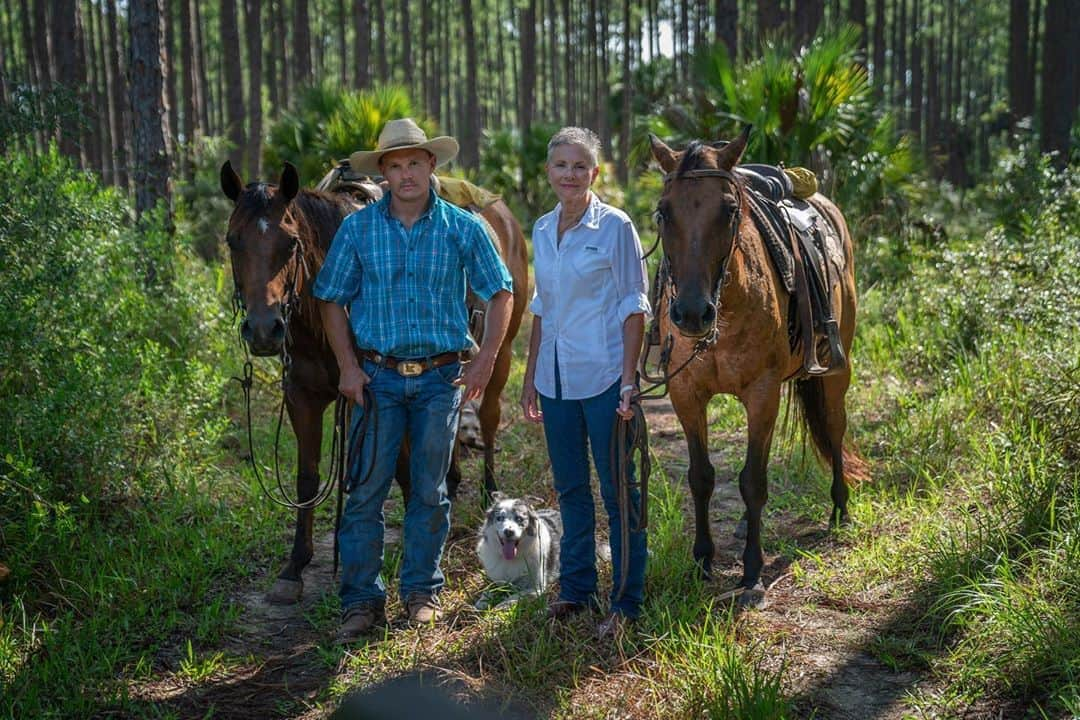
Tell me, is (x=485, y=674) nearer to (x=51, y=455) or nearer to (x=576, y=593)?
(x=576, y=593)

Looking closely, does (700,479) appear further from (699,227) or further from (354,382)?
(354,382)

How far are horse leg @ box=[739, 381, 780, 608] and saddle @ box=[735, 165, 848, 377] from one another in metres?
0.49

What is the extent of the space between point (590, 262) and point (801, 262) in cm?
174

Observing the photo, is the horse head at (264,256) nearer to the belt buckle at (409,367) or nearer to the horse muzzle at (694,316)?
the belt buckle at (409,367)

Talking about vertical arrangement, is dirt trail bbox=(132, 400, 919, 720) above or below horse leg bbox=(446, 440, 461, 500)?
below

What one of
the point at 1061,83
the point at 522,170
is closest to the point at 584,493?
the point at 1061,83

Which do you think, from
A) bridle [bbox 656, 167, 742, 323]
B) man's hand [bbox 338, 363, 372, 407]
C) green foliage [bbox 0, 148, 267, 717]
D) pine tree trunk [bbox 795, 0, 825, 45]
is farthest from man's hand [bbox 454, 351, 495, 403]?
pine tree trunk [bbox 795, 0, 825, 45]

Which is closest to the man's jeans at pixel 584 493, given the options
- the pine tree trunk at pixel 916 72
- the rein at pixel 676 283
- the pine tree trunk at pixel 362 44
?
the rein at pixel 676 283

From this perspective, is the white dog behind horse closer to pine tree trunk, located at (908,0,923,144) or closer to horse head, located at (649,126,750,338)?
horse head, located at (649,126,750,338)

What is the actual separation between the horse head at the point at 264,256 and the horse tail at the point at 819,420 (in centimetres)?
331

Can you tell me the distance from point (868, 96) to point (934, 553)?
9.21 metres

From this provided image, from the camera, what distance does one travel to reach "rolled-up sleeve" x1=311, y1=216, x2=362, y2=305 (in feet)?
14.7

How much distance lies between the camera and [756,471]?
4.88m

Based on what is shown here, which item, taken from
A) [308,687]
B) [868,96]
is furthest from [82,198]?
[868,96]
